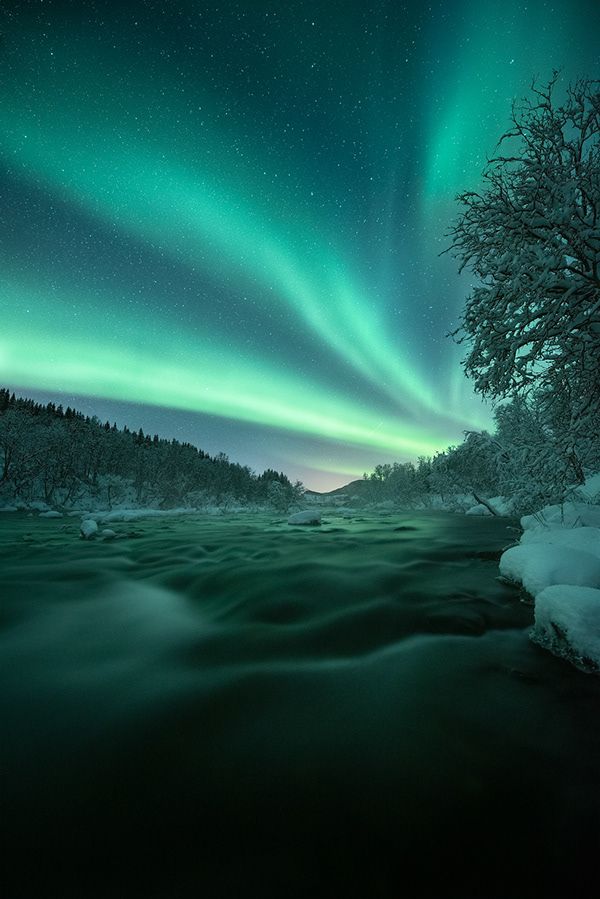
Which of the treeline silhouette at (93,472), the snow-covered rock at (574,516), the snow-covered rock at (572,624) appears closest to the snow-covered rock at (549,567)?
the snow-covered rock at (572,624)

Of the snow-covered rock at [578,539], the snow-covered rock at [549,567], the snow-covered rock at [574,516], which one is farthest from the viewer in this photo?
the snow-covered rock at [574,516]

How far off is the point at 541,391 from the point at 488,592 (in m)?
5.91

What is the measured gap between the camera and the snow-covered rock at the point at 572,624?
10.3 feet

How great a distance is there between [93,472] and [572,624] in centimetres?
7763

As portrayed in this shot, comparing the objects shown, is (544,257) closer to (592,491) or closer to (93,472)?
(592,491)

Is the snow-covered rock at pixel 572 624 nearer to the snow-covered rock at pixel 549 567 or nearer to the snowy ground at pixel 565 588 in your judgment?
the snowy ground at pixel 565 588

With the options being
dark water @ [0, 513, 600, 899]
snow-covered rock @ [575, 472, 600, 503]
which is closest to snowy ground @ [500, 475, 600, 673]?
dark water @ [0, 513, 600, 899]

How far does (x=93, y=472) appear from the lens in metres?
68.1

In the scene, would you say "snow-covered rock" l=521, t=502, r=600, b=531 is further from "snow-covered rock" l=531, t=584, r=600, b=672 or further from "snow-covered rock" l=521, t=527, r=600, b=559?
"snow-covered rock" l=531, t=584, r=600, b=672

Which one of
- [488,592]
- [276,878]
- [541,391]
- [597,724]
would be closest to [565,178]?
[541,391]

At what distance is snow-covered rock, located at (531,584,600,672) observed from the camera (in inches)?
124

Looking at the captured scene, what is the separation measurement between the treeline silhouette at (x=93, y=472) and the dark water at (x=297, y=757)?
167 feet

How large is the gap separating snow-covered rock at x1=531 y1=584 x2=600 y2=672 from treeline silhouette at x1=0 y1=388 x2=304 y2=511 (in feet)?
175

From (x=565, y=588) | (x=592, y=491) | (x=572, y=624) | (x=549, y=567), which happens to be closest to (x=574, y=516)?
(x=592, y=491)
